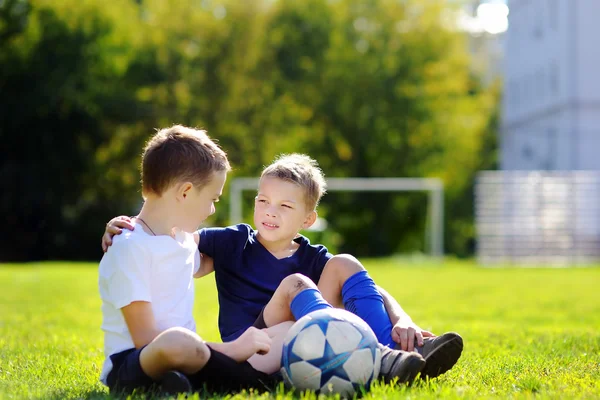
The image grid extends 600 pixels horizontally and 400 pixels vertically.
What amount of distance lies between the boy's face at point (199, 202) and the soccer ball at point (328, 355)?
53 centimetres

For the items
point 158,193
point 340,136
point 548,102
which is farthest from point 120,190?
point 158,193

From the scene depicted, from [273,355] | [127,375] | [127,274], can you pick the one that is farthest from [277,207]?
[127,375]

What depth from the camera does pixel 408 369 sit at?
128 inches

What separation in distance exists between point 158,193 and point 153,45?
22.6 m

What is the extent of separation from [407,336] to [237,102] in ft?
75.4

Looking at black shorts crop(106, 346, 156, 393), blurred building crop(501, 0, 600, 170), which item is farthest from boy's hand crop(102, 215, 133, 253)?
blurred building crop(501, 0, 600, 170)

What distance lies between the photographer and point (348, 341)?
3.22 m

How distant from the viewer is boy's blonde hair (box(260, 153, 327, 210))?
12.3ft

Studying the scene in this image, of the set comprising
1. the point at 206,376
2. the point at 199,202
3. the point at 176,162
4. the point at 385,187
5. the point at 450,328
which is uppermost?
the point at 176,162

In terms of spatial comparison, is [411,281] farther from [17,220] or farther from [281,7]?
[281,7]

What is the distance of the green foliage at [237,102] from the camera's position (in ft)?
75.4

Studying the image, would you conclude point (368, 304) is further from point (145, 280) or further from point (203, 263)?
point (145, 280)

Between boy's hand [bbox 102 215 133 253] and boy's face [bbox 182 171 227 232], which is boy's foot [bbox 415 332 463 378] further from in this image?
boy's hand [bbox 102 215 133 253]

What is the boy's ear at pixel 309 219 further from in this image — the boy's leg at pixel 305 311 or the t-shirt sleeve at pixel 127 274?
the t-shirt sleeve at pixel 127 274
